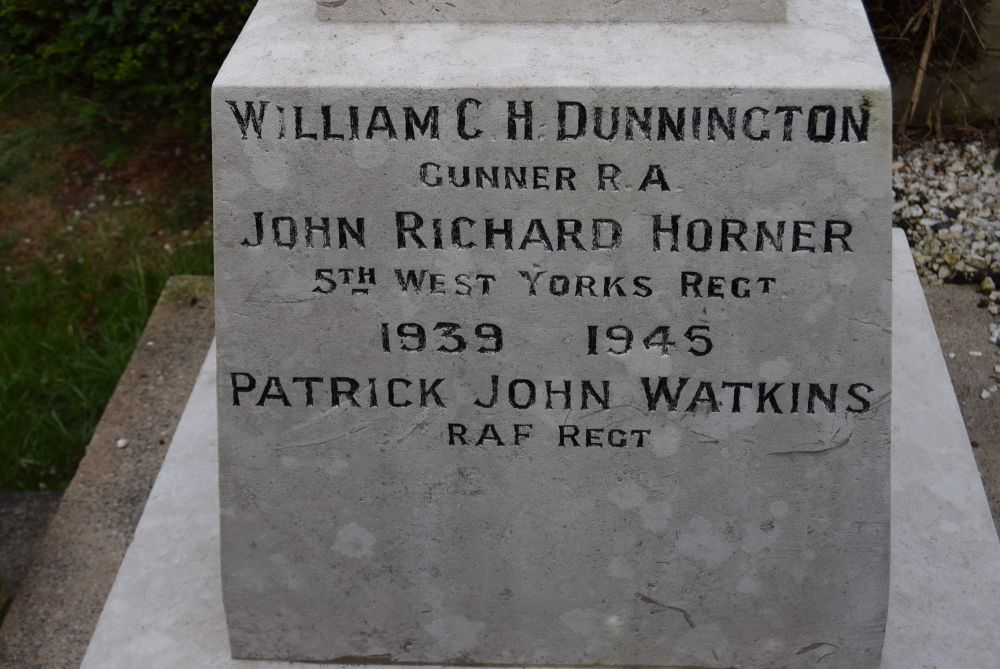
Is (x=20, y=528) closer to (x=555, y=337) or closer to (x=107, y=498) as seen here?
(x=107, y=498)

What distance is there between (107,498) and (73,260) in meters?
1.94

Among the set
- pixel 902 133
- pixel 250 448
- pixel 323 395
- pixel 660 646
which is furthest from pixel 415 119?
pixel 902 133

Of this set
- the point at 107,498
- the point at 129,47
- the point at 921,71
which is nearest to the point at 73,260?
the point at 129,47

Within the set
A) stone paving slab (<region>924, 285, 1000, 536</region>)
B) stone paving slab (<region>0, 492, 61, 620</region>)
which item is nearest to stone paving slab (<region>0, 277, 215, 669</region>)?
stone paving slab (<region>0, 492, 61, 620</region>)

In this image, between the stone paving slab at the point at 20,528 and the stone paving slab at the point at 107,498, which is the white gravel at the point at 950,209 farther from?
the stone paving slab at the point at 20,528

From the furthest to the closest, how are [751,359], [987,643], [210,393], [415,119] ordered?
[210,393] < [987,643] < [751,359] < [415,119]

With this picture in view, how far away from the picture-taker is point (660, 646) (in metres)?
2.82

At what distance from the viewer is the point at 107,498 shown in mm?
3553

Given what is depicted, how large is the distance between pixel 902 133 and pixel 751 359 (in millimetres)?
3357

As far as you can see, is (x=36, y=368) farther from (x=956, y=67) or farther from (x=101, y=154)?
(x=956, y=67)

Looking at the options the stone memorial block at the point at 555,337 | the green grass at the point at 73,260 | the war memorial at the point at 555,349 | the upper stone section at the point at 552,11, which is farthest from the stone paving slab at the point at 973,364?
the green grass at the point at 73,260

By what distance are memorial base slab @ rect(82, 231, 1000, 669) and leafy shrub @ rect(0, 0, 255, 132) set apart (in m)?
2.07

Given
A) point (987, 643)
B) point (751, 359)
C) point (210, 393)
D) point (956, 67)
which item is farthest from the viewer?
point (956, 67)

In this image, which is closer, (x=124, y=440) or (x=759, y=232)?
(x=759, y=232)
